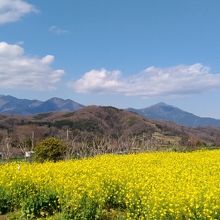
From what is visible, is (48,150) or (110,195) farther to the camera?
(48,150)

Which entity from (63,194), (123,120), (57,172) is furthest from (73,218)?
(123,120)

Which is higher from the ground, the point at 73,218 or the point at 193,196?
the point at 193,196

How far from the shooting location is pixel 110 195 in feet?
47.6

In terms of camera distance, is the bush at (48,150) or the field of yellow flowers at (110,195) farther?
the bush at (48,150)

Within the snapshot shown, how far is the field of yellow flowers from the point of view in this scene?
11.4m

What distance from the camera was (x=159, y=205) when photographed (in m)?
11.5

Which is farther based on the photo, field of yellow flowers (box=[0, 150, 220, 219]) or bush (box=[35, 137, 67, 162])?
bush (box=[35, 137, 67, 162])

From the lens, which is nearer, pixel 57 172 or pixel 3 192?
pixel 3 192

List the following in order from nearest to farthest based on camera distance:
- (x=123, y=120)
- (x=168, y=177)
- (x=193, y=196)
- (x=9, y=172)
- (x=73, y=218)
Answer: (x=193, y=196) → (x=73, y=218) → (x=168, y=177) → (x=9, y=172) → (x=123, y=120)

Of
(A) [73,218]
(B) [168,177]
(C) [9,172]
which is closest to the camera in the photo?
(A) [73,218]

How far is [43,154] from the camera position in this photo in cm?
3228

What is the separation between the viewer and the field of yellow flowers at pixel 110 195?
1138 cm

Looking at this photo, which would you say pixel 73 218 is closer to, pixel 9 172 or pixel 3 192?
pixel 3 192

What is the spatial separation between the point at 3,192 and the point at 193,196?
6728 mm
